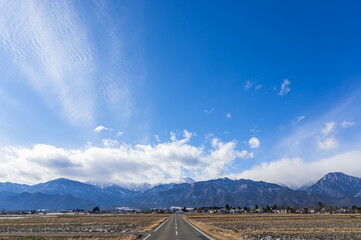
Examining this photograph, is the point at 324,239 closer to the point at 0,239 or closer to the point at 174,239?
the point at 174,239

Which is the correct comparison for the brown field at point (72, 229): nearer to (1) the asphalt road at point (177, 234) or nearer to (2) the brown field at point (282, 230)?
(1) the asphalt road at point (177, 234)

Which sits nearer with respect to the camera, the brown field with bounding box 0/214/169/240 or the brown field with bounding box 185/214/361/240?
the brown field with bounding box 185/214/361/240

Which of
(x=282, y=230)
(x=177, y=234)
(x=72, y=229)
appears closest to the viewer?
(x=177, y=234)

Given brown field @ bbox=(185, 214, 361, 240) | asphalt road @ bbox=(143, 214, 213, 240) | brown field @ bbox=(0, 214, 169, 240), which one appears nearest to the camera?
asphalt road @ bbox=(143, 214, 213, 240)

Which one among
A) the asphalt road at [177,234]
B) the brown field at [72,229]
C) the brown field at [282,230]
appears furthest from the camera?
the brown field at [72,229]

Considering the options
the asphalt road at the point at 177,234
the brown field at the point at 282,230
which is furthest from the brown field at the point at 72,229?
the brown field at the point at 282,230

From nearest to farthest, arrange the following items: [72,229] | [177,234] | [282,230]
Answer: [177,234] < [282,230] < [72,229]

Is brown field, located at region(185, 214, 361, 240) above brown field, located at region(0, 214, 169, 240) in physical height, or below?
below

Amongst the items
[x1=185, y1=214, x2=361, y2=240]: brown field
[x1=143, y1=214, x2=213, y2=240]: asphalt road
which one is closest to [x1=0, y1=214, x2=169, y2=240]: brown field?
[x1=143, y1=214, x2=213, y2=240]: asphalt road

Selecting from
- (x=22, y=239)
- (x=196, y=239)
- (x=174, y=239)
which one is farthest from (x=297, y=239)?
(x=22, y=239)

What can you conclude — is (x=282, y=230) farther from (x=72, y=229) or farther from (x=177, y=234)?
(x=72, y=229)

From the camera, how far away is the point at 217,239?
2198cm

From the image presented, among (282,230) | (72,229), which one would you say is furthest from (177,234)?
(72,229)

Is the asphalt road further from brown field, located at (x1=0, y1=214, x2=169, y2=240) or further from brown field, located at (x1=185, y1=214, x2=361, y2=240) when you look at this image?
brown field, located at (x1=0, y1=214, x2=169, y2=240)
